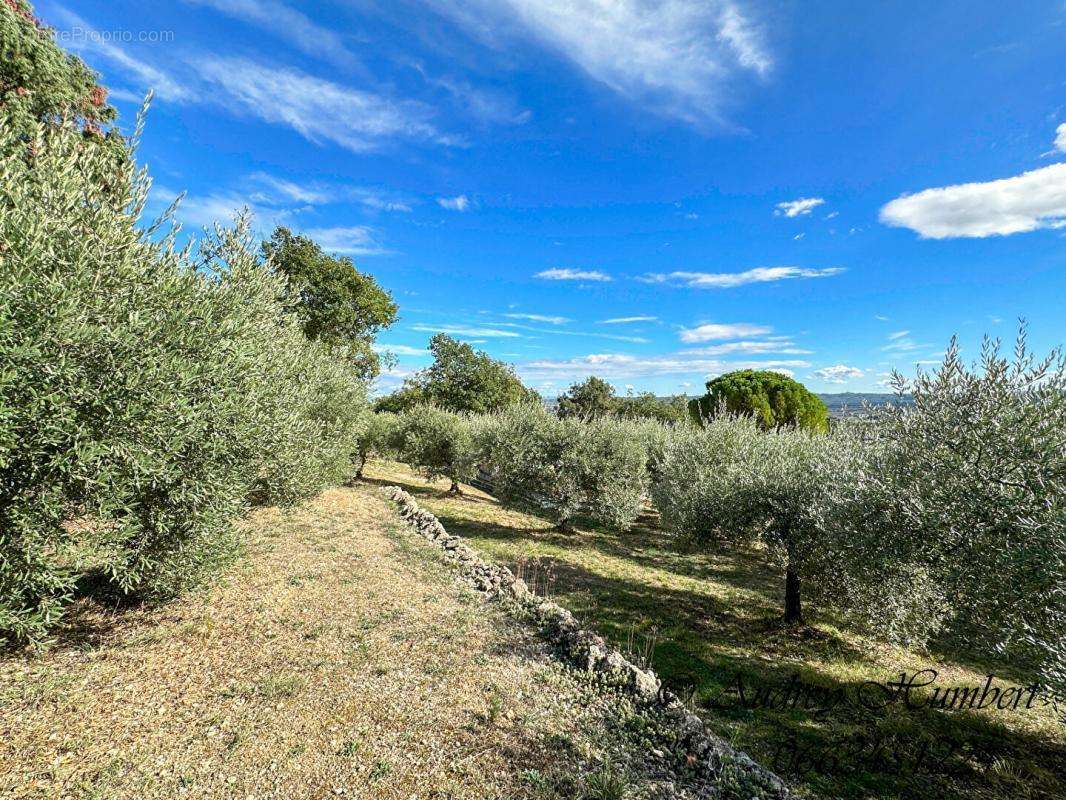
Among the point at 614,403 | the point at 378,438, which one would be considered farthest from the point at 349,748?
the point at 614,403

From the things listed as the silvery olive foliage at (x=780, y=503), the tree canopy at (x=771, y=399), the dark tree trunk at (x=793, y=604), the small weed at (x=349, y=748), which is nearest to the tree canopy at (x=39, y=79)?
the small weed at (x=349, y=748)

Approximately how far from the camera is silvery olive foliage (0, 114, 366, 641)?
547cm

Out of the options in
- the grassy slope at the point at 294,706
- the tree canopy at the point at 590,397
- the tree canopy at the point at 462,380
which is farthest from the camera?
the tree canopy at the point at 590,397

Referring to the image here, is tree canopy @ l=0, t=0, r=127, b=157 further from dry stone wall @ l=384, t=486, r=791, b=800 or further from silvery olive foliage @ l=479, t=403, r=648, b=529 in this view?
silvery olive foliage @ l=479, t=403, r=648, b=529

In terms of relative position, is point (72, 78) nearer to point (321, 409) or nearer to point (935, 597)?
point (321, 409)

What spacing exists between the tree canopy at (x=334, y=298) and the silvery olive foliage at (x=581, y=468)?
1585 centimetres

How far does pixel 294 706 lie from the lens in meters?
7.57

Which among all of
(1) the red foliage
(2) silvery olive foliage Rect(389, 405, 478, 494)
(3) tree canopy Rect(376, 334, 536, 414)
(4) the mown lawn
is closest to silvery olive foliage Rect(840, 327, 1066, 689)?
(4) the mown lawn

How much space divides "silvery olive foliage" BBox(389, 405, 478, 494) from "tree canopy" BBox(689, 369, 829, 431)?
25.8 m

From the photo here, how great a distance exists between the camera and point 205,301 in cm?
737

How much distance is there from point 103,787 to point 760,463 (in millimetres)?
18021

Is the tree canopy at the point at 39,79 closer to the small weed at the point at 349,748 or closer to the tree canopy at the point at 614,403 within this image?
the small weed at the point at 349,748

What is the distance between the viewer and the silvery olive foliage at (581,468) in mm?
24031

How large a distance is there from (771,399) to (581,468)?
33.8m
